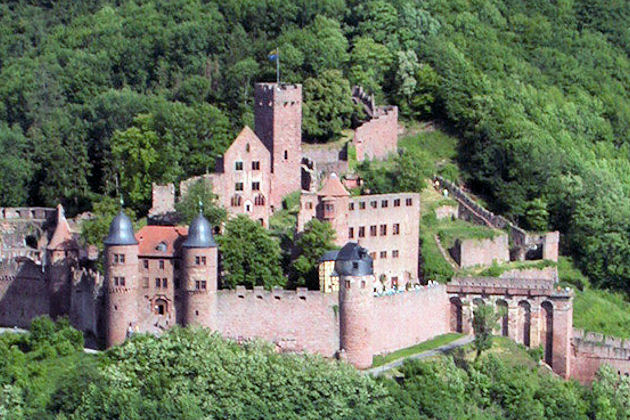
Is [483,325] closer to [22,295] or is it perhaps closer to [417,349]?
[417,349]

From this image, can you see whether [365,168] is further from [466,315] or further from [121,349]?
[121,349]

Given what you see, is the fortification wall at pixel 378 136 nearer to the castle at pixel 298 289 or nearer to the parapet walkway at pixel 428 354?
the castle at pixel 298 289

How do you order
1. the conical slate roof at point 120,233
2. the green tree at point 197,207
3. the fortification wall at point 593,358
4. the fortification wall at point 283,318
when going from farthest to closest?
1. the fortification wall at point 593,358
2. the green tree at point 197,207
3. the conical slate roof at point 120,233
4. the fortification wall at point 283,318

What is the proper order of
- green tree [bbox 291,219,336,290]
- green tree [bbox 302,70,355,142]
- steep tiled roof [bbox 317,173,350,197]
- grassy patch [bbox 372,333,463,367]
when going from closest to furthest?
1. grassy patch [bbox 372,333,463,367]
2. green tree [bbox 291,219,336,290]
3. steep tiled roof [bbox 317,173,350,197]
4. green tree [bbox 302,70,355,142]

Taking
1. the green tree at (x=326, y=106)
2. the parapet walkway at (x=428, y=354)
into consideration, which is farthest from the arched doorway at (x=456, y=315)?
the green tree at (x=326, y=106)

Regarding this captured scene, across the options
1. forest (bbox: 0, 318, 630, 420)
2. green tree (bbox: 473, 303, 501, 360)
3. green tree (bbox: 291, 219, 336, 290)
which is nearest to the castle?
green tree (bbox: 291, 219, 336, 290)

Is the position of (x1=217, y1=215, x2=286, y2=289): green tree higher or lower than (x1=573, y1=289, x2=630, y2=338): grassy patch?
higher

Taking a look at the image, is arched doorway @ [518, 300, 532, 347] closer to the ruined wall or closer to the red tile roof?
the ruined wall
